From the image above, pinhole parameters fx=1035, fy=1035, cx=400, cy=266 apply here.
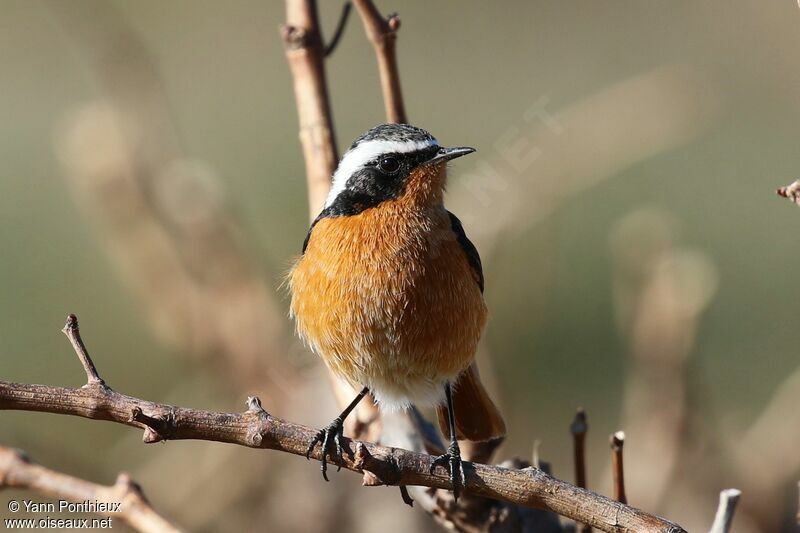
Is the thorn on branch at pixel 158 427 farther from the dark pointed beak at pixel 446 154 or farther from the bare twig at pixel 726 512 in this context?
the dark pointed beak at pixel 446 154

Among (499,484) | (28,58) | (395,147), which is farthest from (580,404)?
(28,58)

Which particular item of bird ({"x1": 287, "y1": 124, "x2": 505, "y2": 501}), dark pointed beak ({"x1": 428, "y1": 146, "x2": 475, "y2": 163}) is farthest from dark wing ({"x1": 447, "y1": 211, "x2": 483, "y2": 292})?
dark pointed beak ({"x1": 428, "y1": 146, "x2": 475, "y2": 163})

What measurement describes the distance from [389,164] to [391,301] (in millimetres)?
529

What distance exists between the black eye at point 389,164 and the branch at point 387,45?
0.59 feet

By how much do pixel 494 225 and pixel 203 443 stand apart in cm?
207

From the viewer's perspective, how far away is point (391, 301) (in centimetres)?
360

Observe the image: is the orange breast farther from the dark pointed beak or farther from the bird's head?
the dark pointed beak

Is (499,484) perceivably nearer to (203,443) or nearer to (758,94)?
(203,443)

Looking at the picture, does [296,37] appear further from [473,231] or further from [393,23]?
[473,231]

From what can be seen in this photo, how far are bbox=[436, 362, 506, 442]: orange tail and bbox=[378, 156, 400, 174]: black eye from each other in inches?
32.3

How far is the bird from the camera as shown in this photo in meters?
3.62

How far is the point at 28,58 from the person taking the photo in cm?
1378

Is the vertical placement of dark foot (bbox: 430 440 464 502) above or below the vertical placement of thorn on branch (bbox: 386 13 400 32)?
below

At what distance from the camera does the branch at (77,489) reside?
104 inches
